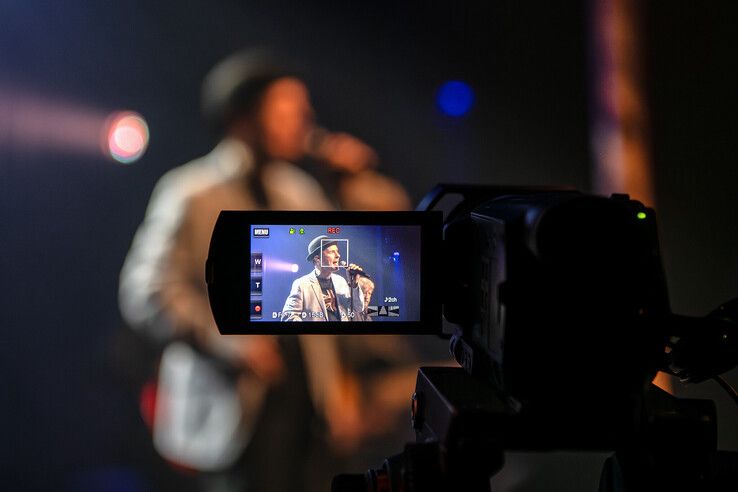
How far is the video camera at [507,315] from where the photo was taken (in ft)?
2.04

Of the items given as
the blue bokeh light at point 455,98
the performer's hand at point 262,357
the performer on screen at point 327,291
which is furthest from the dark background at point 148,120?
the performer on screen at point 327,291

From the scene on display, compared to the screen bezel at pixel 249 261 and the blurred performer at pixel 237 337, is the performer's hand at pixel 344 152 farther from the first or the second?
the screen bezel at pixel 249 261

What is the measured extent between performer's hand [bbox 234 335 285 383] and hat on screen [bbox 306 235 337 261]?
863 mm

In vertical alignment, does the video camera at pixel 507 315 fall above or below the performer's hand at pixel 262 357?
above

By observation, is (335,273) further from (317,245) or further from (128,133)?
(128,133)

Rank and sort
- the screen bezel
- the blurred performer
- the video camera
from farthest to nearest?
the blurred performer < the screen bezel < the video camera

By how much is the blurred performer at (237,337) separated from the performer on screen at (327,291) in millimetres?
825

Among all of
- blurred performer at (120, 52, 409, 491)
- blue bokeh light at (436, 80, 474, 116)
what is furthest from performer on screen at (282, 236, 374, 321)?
blue bokeh light at (436, 80, 474, 116)

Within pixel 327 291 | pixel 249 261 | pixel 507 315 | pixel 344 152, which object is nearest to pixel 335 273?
pixel 327 291

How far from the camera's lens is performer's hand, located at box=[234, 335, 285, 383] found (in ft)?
5.62

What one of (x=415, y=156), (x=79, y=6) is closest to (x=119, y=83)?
(x=79, y=6)

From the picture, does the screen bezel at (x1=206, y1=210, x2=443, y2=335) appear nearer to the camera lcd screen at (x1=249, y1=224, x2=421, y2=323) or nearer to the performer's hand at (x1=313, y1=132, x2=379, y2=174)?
the camera lcd screen at (x1=249, y1=224, x2=421, y2=323)

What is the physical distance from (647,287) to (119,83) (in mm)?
1593

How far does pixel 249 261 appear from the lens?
0.84m
